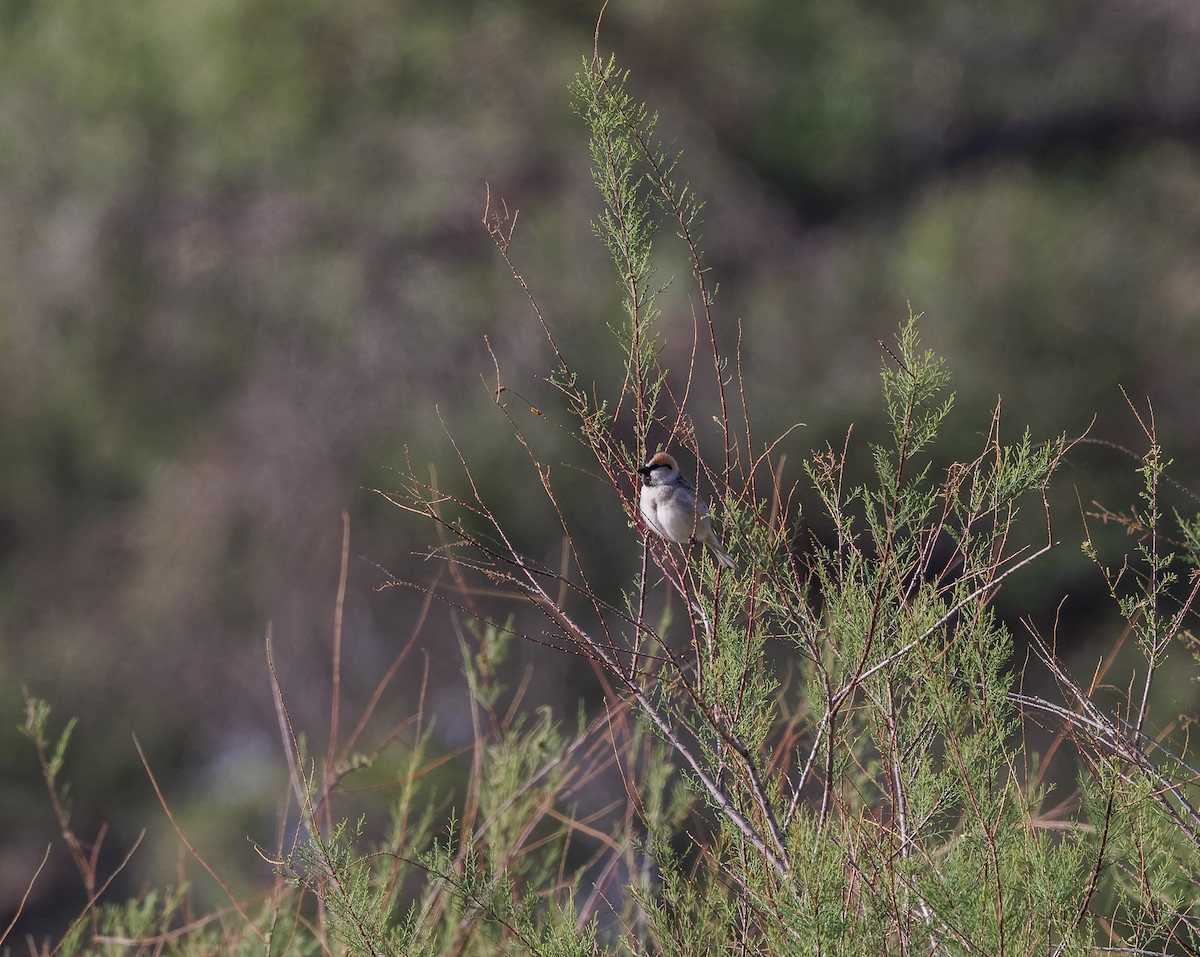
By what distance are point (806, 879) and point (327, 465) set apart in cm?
647

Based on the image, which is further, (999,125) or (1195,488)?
(999,125)

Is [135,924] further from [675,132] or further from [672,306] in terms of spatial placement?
[675,132]

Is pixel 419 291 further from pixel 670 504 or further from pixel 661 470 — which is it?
pixel 670 504

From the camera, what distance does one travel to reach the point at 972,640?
228cm

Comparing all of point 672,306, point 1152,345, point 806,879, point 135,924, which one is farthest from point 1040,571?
point 806,879

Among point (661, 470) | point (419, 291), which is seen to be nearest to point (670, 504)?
point (661, 470)

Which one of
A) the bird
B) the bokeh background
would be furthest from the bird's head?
the bokeh background

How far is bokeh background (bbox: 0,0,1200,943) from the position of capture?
8.23m

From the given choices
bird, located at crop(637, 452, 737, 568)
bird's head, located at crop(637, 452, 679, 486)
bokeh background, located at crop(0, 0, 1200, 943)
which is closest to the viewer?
bird, located at crop(637, 452, 737, 568)

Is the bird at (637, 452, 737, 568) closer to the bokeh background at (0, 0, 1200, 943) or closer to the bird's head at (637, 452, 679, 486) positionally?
→ the bird's head at (637, 452, 679, 486)

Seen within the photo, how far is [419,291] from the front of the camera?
866 centimetres

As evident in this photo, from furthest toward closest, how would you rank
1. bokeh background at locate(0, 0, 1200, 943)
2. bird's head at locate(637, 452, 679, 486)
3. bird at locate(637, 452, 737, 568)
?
bokeh background at locate(0, 0, 1200, 943) < bird's head at locate(637, 452, 679, 486) < bird at locate(637, 452, 737, 568)

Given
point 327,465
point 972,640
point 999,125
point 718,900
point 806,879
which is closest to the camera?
point 806,879

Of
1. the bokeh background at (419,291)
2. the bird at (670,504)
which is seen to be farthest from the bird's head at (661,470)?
the bokeh background at (419,291)
